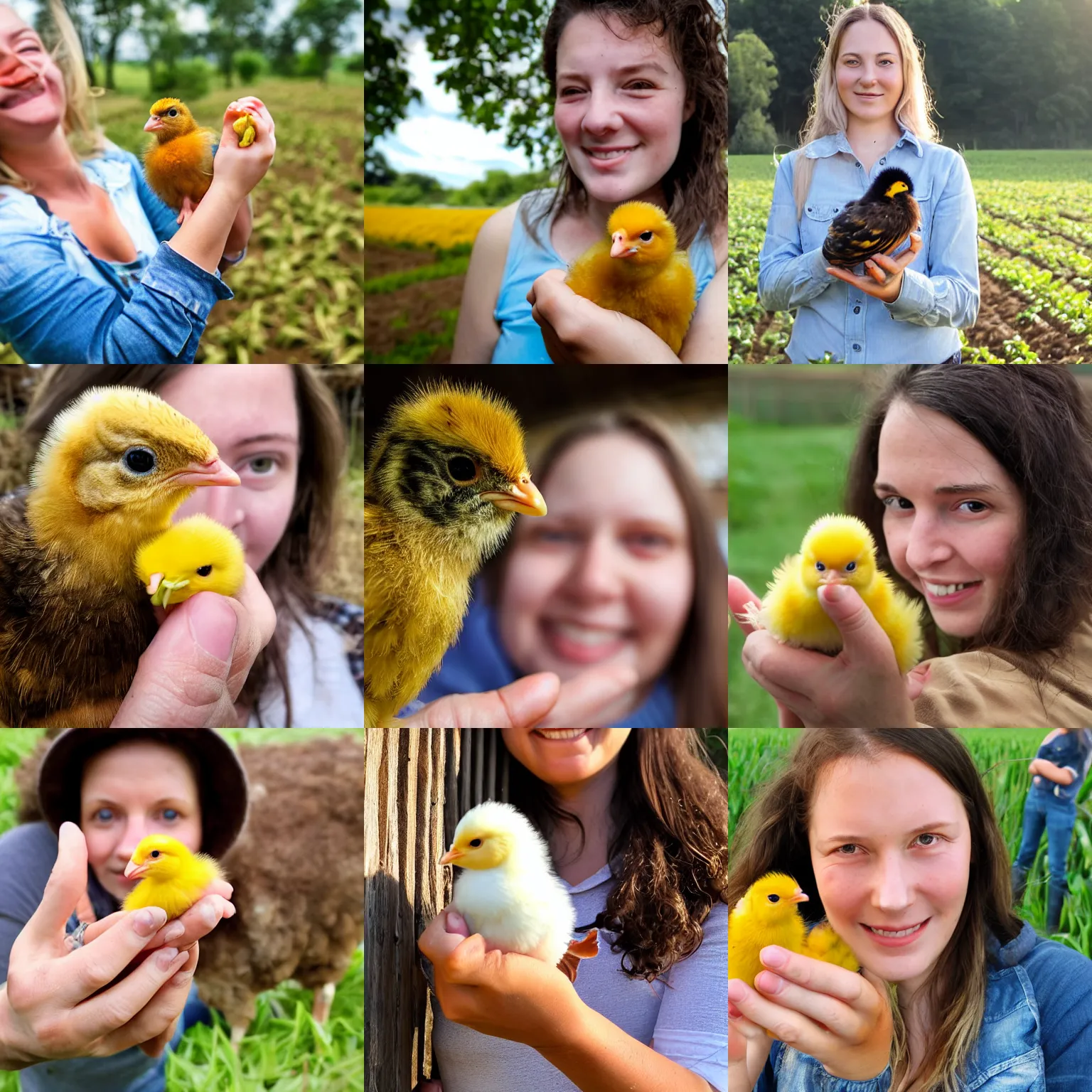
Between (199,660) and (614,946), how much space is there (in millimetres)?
1001

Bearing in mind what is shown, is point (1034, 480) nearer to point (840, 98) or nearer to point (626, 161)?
point (840, 98)

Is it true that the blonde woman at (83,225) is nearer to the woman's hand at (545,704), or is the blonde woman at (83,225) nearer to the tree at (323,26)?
the tree at (323,26)

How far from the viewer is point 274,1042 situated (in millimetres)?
2488

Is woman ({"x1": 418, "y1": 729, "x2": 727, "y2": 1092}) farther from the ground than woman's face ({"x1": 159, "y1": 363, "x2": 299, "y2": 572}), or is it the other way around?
woman's face ({"x1": 159, "y1": 363, "x2": 299, "y2": 572})

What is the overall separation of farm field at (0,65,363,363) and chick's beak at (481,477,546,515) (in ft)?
1.70

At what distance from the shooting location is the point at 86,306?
237cm

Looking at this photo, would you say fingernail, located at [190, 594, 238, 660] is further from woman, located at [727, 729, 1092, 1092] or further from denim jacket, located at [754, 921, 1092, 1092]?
denim jacket, located at [754, 921, 1092, 1092]

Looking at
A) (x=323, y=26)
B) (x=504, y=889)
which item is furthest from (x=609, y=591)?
(x=323, y=26)

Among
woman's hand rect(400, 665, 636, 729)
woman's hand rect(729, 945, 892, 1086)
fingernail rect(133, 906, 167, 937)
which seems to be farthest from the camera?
woman's hand rect(400, 665, 636, 729)

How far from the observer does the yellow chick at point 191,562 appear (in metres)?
2.28

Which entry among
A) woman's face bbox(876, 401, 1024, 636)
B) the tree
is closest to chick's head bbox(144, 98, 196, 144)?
the tree

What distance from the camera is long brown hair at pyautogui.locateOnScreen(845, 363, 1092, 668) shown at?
242 cm

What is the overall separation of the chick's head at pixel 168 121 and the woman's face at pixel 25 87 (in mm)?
182

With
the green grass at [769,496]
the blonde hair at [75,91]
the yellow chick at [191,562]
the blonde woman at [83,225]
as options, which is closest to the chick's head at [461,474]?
the yellow chick at [191,562]
